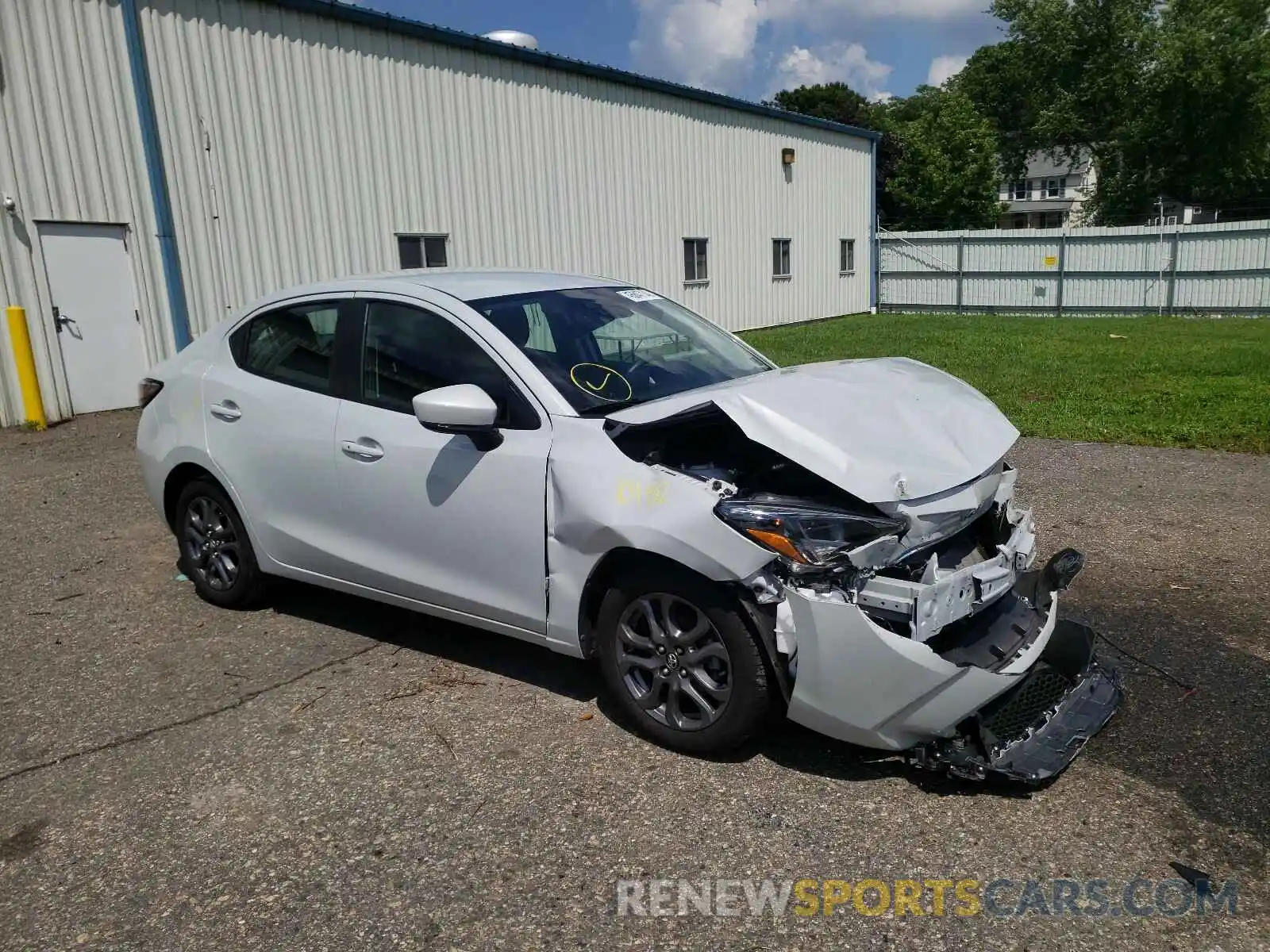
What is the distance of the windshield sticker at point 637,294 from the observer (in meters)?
4.84

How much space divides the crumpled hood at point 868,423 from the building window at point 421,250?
11.2 metres

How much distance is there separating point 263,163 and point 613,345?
9.99m

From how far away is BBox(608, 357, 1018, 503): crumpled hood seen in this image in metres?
3.29

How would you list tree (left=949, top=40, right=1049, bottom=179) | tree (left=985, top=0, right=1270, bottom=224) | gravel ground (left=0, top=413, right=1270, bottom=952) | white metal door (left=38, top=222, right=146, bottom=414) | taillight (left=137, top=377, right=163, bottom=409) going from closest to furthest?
gravel ground (left=0, top=413, right=1270, bottom=952) < taillight (left=137, top=377, right=163, bottom=409) < white metal door (left=38, top=222, right=146, bottom=414) < tree (left=985, top=0, right=1270, bottom=224) < tree (left=949, top=40, right=1049, bottom=179)

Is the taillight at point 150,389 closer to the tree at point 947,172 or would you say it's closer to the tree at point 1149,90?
the tree at point 947,172

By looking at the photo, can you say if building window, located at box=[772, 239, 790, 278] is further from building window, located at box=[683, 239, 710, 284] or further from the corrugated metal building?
the corrugated metal building

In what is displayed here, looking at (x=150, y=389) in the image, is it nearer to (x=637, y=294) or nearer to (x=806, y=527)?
(x=637, y=294)

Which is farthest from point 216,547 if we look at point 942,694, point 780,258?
point 780,258

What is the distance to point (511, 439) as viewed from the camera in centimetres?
382

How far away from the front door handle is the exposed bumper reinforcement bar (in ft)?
7.98

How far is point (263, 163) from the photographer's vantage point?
1255 cm

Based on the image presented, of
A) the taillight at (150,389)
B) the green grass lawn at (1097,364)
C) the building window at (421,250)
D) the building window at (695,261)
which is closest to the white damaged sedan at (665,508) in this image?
the taillight at (150,389)

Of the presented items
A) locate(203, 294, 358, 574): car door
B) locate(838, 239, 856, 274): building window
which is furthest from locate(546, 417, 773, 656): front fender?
locate(838, 239, 856, 274): building window

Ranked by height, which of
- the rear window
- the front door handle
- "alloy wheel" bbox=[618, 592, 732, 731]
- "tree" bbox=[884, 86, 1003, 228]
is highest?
"tree" bbox=[884, 86, 1003, 228]
